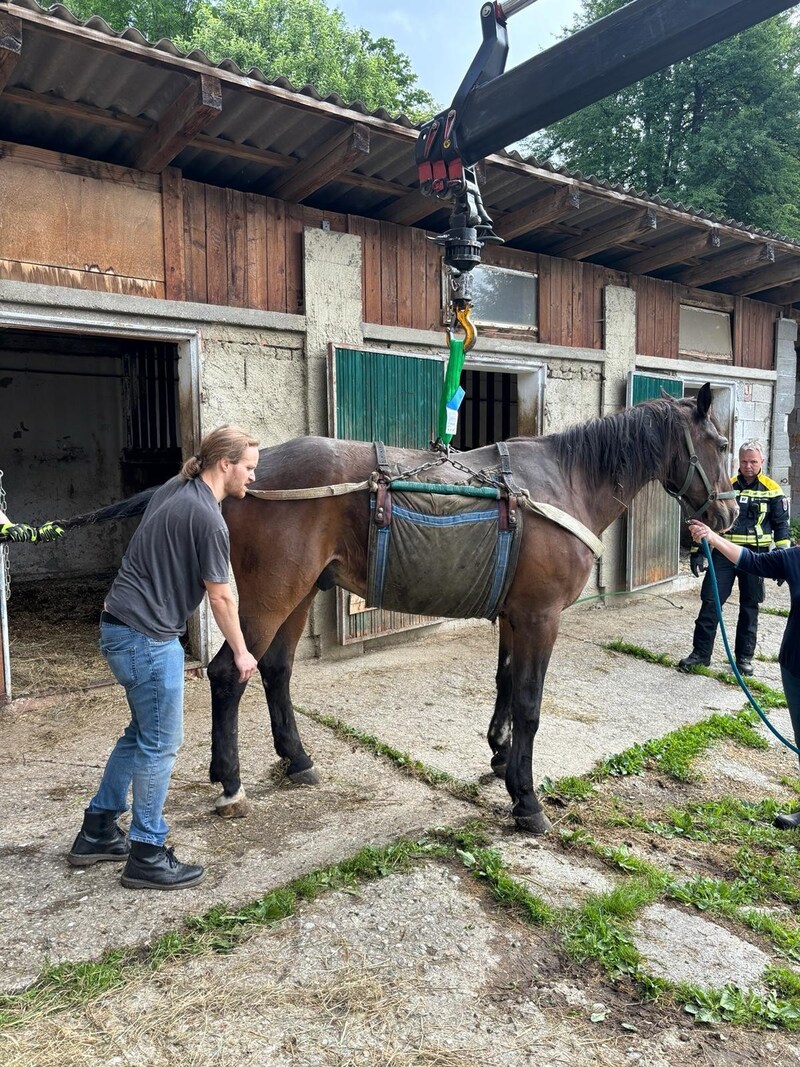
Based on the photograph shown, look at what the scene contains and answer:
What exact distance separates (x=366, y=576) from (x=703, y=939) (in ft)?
6.18

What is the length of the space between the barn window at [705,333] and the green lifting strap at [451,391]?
6.07m

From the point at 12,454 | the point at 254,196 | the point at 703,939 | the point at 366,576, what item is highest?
the point at 254,196

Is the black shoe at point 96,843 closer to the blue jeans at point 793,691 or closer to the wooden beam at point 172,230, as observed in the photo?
the blue jeans at point 793,691

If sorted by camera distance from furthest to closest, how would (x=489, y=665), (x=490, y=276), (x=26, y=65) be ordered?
(x=490, y=276)
(x=489, y=665)
(x=26, y=65)

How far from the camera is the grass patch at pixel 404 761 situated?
11.5 feet

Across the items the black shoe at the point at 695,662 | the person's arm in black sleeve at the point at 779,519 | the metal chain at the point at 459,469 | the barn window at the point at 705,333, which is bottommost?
the black shoe at the point at 695,662

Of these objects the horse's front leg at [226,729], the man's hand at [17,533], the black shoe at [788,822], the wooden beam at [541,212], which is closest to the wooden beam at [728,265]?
the wooden beam at [541,212]

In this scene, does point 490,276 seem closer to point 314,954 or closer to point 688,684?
point 688,684

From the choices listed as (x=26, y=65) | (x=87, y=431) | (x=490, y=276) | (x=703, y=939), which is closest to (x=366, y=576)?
(x=703, y=939)

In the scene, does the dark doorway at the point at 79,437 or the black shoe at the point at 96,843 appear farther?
the dark doorway at the point at 79,437

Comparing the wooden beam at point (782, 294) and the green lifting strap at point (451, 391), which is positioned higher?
the wooden beam at point (782, 294)

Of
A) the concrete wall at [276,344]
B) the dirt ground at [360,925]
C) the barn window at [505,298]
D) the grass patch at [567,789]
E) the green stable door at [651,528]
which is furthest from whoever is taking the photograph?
the green stable door at [651,528]

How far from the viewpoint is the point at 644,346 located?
26.0ft

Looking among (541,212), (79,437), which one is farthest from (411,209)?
(79,437)
